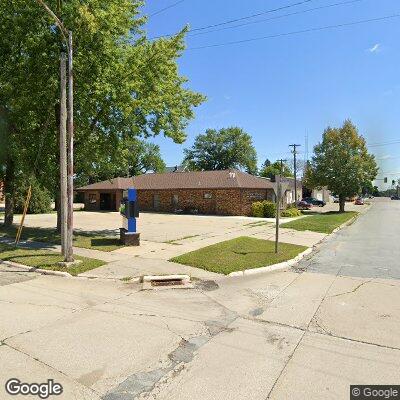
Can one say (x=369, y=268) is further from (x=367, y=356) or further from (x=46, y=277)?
(x=46, y=277)

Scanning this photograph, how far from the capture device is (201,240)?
1773 centimetres

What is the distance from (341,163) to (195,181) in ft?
58.7

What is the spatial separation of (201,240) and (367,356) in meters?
12.5

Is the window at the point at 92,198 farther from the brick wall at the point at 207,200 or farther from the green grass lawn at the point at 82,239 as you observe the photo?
the green grass lawn at the point at 82,239

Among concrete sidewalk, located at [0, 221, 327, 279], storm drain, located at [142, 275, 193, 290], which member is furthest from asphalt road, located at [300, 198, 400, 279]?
storm drain, located at [142, 275, 193, 290]

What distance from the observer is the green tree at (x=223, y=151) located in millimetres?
85250

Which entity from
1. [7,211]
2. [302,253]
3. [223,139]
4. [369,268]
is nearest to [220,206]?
[7,211]

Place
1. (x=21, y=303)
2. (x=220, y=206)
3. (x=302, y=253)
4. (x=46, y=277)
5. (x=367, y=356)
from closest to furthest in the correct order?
(x=367, y=356)
(x=21, y=303)
(x=46, y=277)
(x=302, y=253)
(x=220, y=206)

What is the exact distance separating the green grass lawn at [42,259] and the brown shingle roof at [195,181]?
24.0 meters

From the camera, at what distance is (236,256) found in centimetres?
1320

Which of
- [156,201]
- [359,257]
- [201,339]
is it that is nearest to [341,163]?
[156,201]

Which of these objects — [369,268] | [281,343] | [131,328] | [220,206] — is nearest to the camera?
[281,343]

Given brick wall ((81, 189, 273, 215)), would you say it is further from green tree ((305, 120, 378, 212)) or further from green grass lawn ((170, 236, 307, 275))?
green grass lawn ((170, 236, 307, 275))
